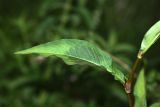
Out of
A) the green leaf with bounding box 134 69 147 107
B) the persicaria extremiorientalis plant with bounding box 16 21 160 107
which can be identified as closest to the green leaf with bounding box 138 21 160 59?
the persicaria extremiorientalis plant with bounding box 16 21 160 107

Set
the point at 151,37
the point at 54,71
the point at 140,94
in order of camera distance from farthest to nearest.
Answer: the point at 54,71, the point at 140,94, the point at 151,37

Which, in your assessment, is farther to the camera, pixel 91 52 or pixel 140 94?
pixel 140 94

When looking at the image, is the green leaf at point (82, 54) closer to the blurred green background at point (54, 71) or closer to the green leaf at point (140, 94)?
the green leaf at point (140, 94)

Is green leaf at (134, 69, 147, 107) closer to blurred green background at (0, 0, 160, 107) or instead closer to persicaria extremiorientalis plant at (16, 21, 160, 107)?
persicaria extremiorientalis plant at (16, 21, 160, 107)

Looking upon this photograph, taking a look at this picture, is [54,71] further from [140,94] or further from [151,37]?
[151,37]

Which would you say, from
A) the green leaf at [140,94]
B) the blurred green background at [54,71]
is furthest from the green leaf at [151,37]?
the blurred green background at [54,71]

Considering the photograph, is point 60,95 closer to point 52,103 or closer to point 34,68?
point 52,103

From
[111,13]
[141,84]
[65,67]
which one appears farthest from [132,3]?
[141,84]

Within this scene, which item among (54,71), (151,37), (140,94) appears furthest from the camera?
(54,71)

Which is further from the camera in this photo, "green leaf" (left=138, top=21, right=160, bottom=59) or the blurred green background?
the blurred green background

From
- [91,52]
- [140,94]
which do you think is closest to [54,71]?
[140,94]

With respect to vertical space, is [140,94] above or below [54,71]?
above

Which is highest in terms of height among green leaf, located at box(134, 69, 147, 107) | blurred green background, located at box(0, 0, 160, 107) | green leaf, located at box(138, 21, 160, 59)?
green leaf, located at box(138, 21, 160, 59)
